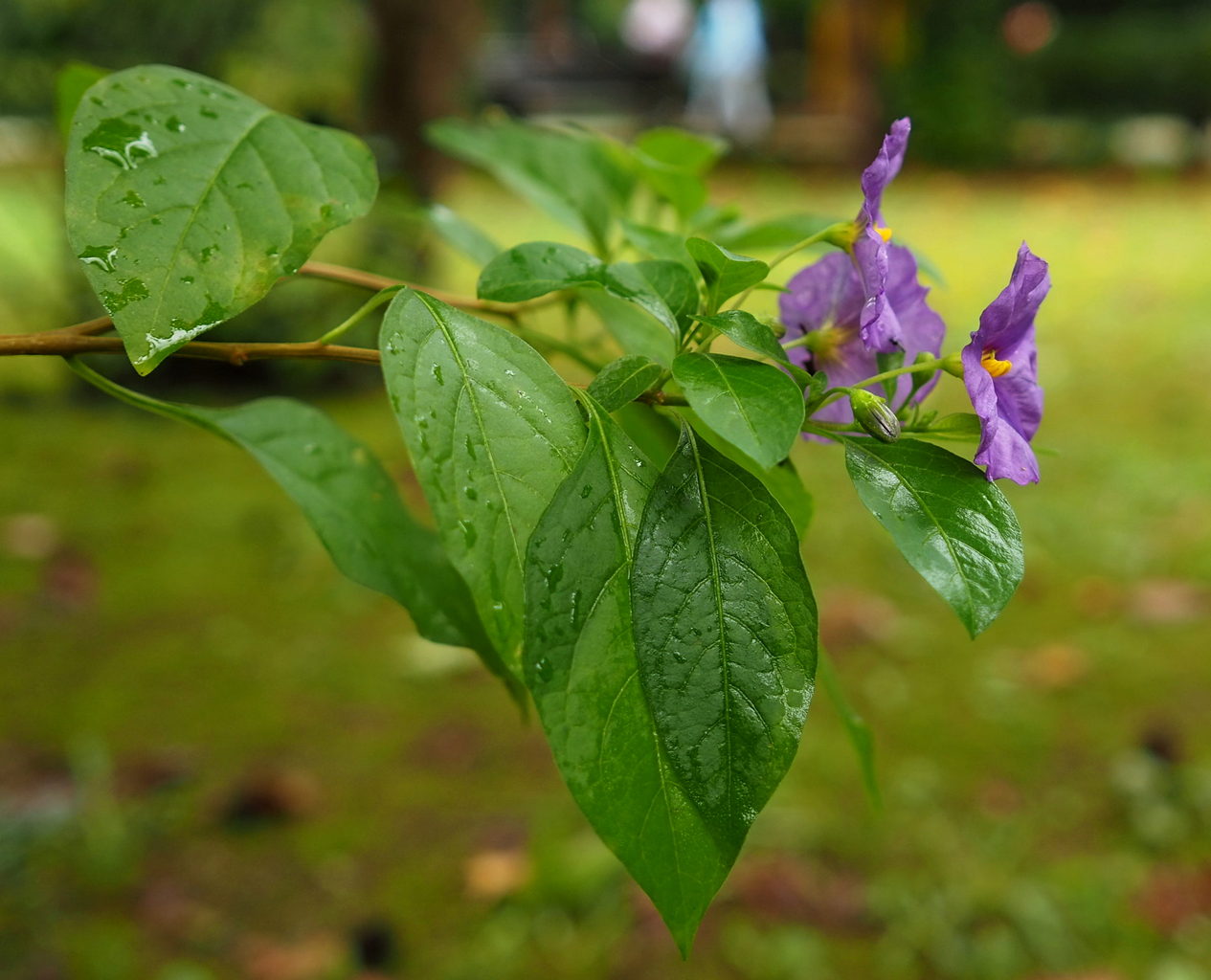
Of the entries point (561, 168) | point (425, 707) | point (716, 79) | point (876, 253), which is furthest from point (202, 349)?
point (716, 79)

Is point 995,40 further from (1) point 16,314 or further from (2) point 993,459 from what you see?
(2) point 993,459

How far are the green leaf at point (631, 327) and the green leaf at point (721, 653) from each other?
0.15 metres

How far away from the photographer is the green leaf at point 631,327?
0.58 meters

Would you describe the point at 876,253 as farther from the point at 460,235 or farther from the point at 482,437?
the point at 460,235

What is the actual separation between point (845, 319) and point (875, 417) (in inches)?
4.7

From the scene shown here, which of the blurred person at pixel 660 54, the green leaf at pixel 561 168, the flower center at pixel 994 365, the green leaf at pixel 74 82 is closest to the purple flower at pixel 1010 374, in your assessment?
the flower center at pixel 994 365

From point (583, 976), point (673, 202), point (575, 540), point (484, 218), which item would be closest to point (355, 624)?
point (583, 976)

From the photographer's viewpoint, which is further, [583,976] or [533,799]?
[533,799]

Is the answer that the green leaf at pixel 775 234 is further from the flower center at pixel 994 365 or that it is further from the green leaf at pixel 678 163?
the flower center at pixel 994 365

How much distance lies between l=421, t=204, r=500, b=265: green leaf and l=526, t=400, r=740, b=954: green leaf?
383 mm

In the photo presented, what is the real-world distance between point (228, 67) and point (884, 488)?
4422 mm

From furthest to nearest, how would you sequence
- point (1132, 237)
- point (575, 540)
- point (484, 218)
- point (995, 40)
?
point (995, 40), point (484, 218), point (1132, 237), point (575, 540)

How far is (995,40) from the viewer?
9.85m

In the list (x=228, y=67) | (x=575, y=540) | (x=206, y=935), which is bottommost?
(x=206, y=935)
